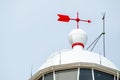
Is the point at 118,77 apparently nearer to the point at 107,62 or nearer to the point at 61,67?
the point at 107,62

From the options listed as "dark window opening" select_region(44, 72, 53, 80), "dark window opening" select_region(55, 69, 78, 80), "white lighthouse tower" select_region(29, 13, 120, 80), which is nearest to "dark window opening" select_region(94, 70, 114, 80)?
"white lighthouse tower" select_region(29, 13, 120, 80)

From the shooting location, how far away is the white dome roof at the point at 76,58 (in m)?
35.2

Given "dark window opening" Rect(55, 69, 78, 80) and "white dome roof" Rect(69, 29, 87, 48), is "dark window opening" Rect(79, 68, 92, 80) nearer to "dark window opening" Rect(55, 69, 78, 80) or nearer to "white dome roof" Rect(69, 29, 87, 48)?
"dark window opening" Rect(55, 69, 78, 80)

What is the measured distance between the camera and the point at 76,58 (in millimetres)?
35281

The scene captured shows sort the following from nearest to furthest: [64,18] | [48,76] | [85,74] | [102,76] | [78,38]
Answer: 1. [85,74]
2. [102,76]
3. [48,76]
4. [78,38]
5. [64,18]

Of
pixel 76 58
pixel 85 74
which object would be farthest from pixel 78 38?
pixel 85 74

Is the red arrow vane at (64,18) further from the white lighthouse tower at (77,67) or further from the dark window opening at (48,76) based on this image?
Result: the dark window opening at (48,76)

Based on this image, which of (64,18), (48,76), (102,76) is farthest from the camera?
(64,18)

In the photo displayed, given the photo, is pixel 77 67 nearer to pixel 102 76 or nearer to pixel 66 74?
pixel 66 74

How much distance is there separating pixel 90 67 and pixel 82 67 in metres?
0.51

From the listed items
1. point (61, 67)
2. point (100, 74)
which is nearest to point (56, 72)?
point (61, 67)

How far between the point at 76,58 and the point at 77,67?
100 cm

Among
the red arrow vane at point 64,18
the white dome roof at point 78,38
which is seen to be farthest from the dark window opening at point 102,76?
the red arrow vane at point 64,18

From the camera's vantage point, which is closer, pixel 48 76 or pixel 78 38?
pixel 48 76
